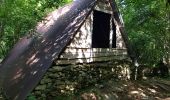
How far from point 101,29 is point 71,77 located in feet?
14.6

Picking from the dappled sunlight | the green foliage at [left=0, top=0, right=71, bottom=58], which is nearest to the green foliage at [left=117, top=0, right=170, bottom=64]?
the dappled sunlight

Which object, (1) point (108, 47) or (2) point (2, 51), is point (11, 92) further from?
(2) point (2, 51)

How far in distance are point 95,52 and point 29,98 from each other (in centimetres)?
484

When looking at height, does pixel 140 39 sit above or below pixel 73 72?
above

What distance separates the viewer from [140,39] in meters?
20.8

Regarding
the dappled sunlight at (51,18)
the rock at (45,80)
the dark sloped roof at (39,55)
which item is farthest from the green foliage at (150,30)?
the rock at (45,80)

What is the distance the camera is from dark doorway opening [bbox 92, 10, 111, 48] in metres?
14.8

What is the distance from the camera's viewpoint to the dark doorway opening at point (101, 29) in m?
14.8

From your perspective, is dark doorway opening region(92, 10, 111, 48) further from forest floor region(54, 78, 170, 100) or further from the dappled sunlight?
forest floor region(54, 78, 170, 100)

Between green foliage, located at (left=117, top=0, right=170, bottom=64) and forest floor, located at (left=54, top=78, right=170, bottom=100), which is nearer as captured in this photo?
forest floor, located at (left=54, top=78, right=170, bottom=100)

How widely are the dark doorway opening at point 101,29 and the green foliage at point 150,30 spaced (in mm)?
5338

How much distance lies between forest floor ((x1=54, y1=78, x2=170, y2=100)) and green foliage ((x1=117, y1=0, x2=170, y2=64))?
18.7 ft

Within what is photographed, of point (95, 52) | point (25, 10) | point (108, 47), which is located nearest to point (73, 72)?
point (95, 52)

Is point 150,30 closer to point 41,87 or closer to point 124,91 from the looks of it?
point 124,91
